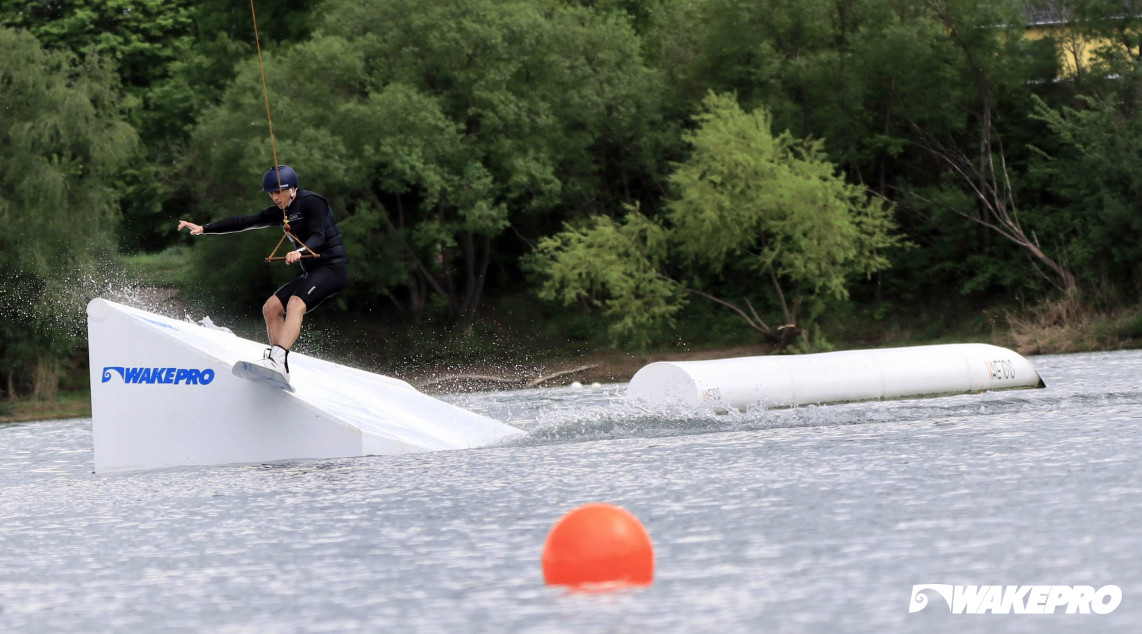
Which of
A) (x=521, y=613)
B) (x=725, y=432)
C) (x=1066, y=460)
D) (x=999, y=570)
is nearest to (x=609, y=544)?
(x=521, y=613)

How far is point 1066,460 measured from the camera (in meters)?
11.1

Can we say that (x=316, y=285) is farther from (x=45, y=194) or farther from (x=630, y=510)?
(x=45, y=194)

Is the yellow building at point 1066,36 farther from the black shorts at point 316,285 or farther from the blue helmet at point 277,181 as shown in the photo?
the blue helmet at point 277,181

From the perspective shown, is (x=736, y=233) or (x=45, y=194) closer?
(x=45, y=194)

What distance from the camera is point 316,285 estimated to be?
1245 centimetres

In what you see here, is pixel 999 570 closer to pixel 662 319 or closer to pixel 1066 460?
pixel 1066 460

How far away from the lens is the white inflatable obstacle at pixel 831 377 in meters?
17.1

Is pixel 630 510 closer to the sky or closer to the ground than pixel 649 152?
closer to the ground

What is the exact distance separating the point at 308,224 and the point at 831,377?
7.89 metres

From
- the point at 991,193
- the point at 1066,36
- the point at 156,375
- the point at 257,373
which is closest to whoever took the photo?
the point at 257,373

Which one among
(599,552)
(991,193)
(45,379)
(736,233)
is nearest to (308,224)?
(599,552)

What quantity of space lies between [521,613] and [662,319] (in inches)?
1292

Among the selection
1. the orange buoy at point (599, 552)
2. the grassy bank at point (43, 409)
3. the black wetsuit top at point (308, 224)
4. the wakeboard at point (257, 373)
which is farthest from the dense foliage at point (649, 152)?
the orange buoy at point (599, 552)

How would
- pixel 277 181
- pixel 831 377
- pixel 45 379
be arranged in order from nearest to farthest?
pixel 277 181
pixel 831 377
pixel 45 379
